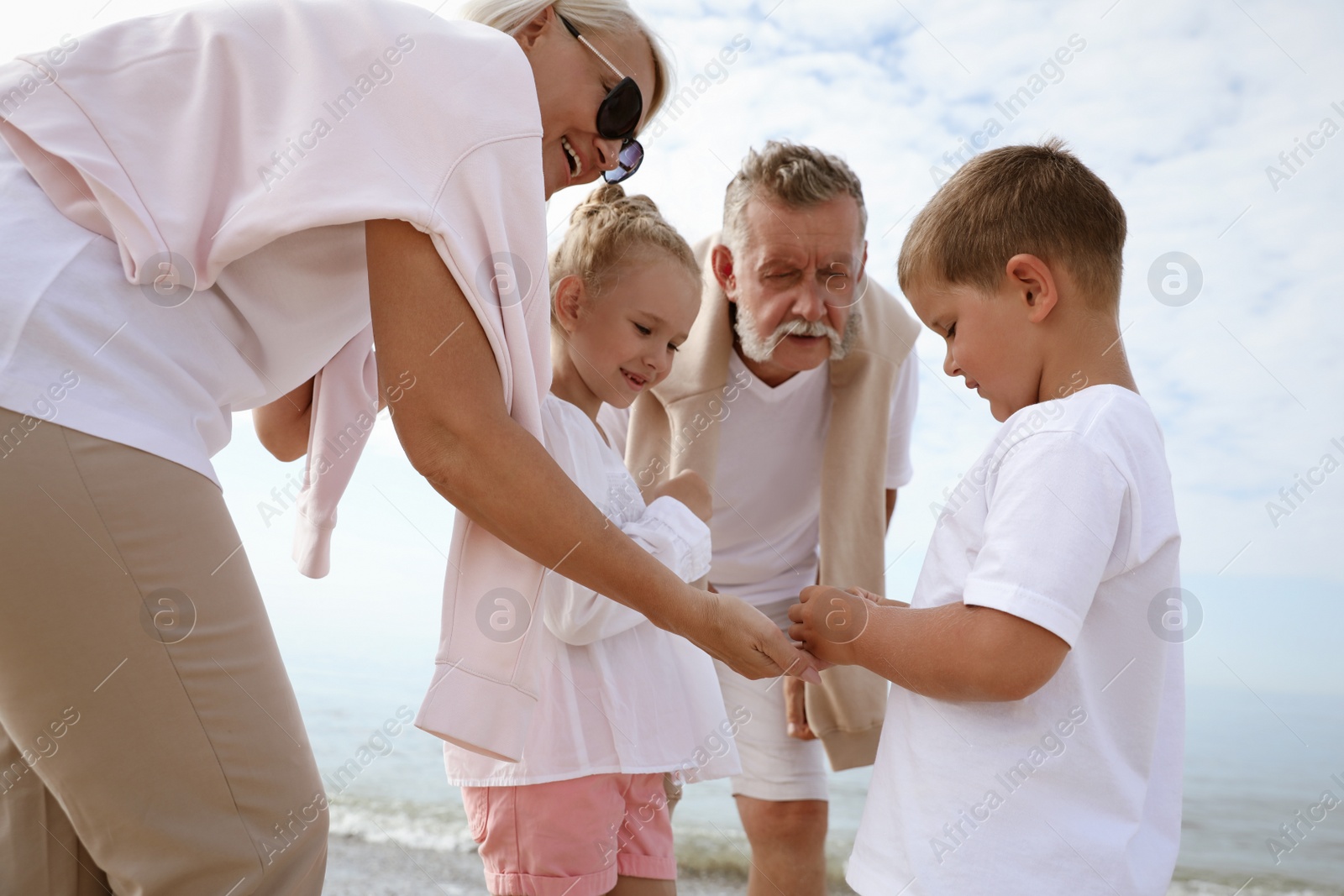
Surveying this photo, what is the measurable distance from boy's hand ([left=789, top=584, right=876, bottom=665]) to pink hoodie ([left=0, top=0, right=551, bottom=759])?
710 mm

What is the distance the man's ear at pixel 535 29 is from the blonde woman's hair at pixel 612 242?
0.65 metres

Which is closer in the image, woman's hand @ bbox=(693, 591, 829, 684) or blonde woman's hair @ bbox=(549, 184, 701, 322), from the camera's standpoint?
woman's hand @ bbox=(693, 591, 829, 684)

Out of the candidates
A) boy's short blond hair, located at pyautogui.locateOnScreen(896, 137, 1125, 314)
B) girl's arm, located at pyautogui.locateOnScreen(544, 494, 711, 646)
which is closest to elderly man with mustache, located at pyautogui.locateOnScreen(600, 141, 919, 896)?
girl's arm, located at pyautogui.locateOnScreen(544, 494, 711, 646)

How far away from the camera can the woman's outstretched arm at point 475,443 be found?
4.21 feet

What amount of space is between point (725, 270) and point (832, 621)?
185 cm

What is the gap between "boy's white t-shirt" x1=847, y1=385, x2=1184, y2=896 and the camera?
55.6 inches

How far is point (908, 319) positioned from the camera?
340 centimetres
